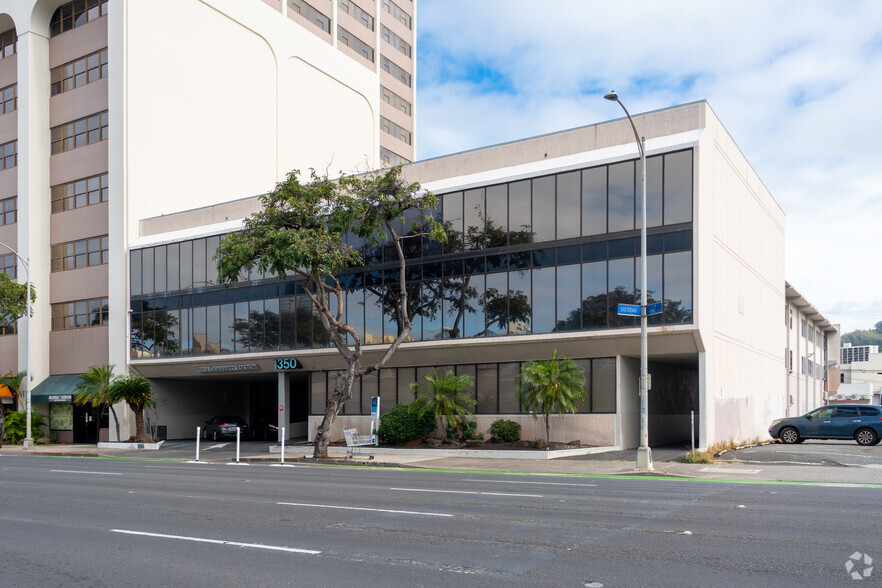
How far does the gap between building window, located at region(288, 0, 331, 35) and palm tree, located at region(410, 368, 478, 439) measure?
33.0 m

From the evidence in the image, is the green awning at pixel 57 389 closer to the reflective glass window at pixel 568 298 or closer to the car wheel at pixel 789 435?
the reflective glass window at pixel 568 298

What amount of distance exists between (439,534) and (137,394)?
32.1 meters

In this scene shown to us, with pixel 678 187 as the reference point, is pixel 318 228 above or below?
below

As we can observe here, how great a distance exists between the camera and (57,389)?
44469 millimetres

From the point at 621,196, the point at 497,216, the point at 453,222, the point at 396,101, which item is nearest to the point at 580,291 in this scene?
the point at 621,196

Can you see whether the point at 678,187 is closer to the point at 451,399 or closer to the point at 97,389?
the point at 451,399

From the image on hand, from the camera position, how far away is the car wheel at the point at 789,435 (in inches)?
1180

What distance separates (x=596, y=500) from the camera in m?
14.3

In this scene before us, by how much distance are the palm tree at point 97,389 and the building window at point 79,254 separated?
22.1ft

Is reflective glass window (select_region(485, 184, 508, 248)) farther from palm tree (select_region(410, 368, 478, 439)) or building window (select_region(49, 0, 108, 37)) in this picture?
building window (select_region(49, 0, 108, 37))

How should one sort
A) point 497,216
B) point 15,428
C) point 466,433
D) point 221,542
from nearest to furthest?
point 221,542 → point 497,216 → point 466,433 → point 15,428

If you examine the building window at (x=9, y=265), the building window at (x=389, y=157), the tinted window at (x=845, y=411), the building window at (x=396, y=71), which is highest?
the building window at (x=396, y=71)

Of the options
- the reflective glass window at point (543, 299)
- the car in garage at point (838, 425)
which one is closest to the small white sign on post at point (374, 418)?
the reflective glass window at point (543, 299)

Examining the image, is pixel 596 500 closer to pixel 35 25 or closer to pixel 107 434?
pixel 107 434
